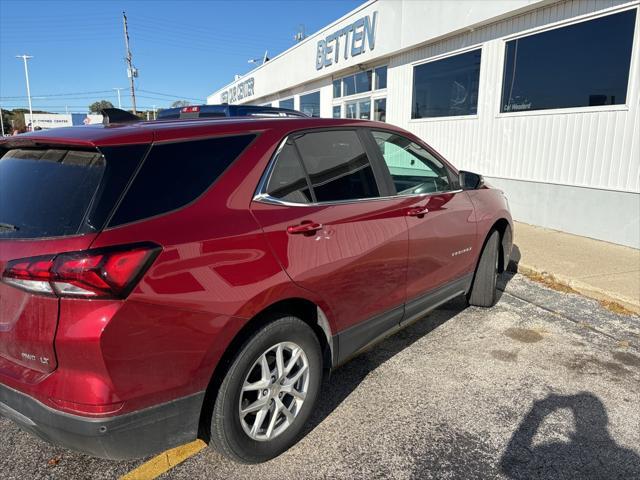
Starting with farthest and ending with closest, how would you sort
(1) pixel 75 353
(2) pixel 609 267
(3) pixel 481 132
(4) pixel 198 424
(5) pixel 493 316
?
(3) pixel 481 132 → (2) pixel 609 267 → (5) pixel 493 316 → (4) pixel 198 424 → (1) pixel 75 353

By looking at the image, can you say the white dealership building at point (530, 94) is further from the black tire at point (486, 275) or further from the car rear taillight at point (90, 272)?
the car rear taillight at point (90, 272)

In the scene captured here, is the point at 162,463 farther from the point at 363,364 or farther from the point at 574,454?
the point at 574,454

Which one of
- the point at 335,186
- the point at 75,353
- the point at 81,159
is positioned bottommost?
the point at 75,353

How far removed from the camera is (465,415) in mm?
3043

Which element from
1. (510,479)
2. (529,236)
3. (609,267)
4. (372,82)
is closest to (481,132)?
(529,236)

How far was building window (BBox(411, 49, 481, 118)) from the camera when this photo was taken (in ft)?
31.3

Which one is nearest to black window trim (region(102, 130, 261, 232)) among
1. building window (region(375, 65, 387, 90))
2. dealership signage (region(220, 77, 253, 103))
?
building window (region(375, 65, 387, 90))

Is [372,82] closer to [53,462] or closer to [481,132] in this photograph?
[481,132]

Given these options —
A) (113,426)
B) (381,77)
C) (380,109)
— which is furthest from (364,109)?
(113,426)

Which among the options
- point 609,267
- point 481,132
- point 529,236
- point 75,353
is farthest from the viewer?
point 481,132

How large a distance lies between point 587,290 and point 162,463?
15.1ft

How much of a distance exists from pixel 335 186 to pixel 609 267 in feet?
14.9

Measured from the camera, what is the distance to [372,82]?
1366 centimetres

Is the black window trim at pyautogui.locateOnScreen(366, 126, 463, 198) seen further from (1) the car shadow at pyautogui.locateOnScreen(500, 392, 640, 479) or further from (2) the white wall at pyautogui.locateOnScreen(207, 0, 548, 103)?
(2) the white wall at pyautogui.locateOnScreen(207, 0, 548, 103)
